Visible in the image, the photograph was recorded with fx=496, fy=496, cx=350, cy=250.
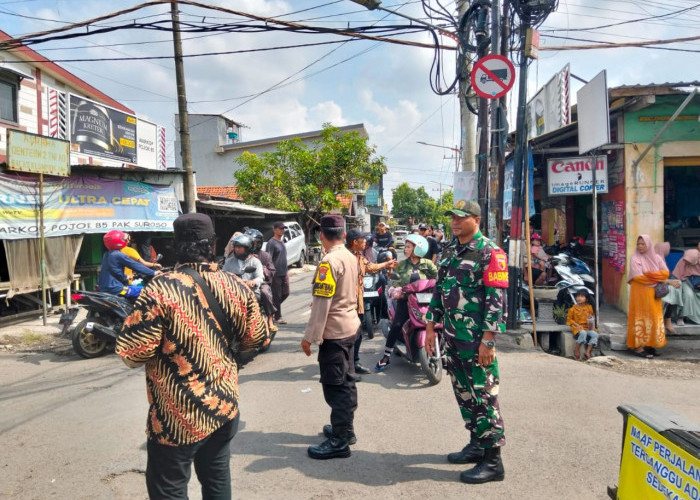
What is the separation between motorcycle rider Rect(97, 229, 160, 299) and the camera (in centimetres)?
654

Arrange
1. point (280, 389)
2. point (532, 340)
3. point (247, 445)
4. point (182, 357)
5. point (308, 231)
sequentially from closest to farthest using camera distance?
point (182, 357) < point (247, 445) < point (280, 389) < point (532, 340) < point (308, 231)

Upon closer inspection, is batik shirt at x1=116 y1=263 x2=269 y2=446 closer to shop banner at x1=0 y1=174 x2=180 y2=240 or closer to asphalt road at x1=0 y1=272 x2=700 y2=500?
asphalt road at x1=0 y1=272 x2=700 y2=500

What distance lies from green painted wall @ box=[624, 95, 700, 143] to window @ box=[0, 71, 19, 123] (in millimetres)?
12807

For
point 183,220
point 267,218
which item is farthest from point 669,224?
point 267,218

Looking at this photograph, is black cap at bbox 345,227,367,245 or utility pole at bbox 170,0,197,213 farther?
utility pole at bbox 170,0,197,213

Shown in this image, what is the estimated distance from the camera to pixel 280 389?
16.9 feet

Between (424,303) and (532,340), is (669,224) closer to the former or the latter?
(532,340)

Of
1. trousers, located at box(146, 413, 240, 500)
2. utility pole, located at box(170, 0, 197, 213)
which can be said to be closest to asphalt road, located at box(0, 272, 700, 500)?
trousers, located at box(146, 413, 240, 500)

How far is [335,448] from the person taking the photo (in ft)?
11.7

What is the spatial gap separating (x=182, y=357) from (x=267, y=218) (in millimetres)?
17832

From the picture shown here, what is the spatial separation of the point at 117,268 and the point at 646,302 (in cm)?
722

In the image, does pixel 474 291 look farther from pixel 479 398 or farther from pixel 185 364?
pixel 185 364

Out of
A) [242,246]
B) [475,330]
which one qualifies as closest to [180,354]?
[475,330]

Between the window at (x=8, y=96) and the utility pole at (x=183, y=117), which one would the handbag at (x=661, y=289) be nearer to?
the utility pole at (x=183, y=117)
